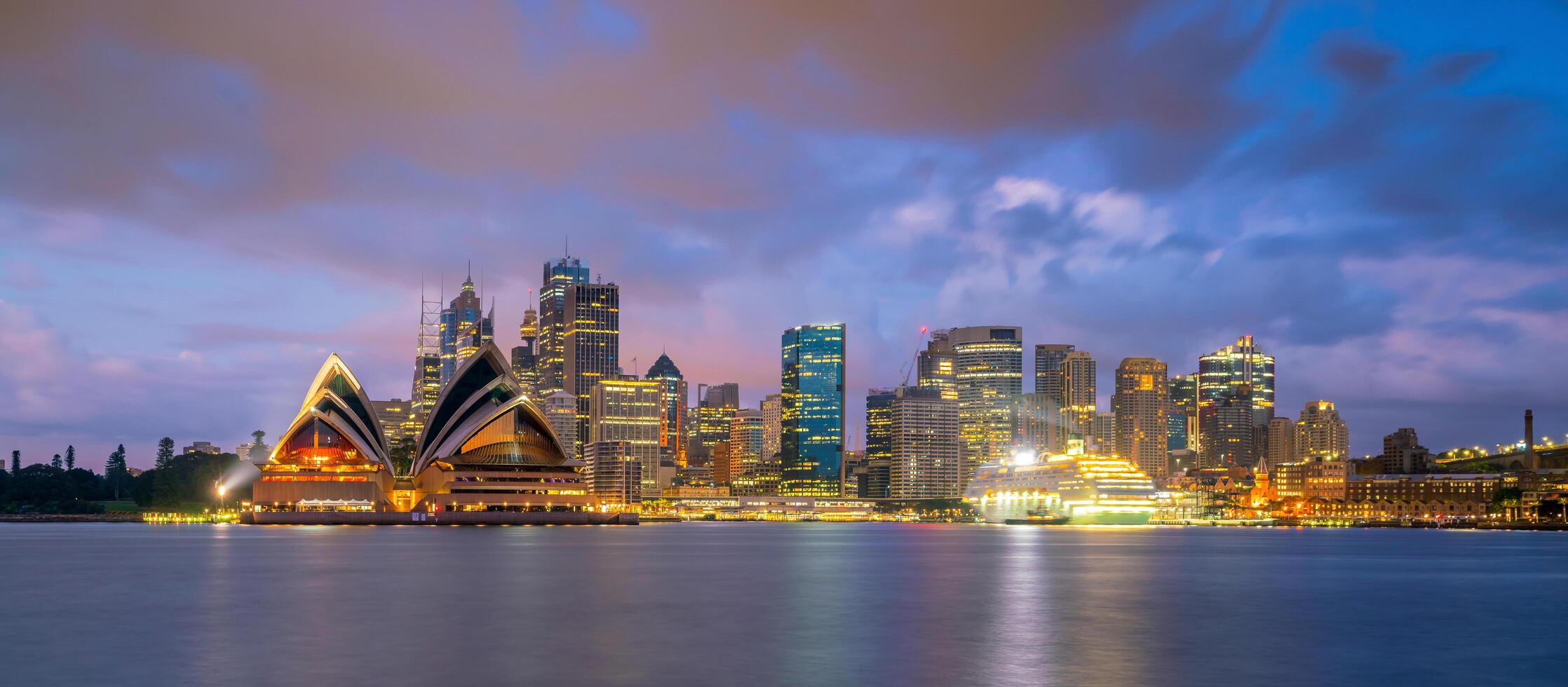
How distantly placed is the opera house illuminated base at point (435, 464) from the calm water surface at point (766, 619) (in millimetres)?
71426

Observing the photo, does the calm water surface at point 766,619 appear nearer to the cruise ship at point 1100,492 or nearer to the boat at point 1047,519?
the cruise ship at point 1100,492

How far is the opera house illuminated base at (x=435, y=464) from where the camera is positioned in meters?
162

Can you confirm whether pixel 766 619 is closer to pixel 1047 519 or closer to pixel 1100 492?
pixel 1100 492

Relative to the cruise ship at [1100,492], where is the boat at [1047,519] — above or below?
below

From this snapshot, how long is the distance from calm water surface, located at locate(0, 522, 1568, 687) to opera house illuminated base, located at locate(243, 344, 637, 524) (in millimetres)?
71426

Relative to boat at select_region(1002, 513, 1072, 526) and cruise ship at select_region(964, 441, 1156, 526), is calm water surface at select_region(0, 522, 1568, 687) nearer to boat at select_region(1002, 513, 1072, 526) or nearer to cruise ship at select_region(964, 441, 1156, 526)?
cruise ship at select_region(964, 441, 1156, 526)

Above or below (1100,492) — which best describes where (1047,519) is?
below

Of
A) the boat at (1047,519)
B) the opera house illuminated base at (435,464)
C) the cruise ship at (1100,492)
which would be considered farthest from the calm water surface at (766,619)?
the boat at (1047,519)

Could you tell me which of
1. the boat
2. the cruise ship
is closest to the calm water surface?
the cruise ship

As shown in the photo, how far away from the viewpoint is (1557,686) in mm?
31469

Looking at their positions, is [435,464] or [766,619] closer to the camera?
[766,619]

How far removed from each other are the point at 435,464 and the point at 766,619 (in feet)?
412

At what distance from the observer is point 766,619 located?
4412 cm

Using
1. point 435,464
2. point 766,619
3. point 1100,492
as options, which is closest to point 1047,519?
point 1100,492
